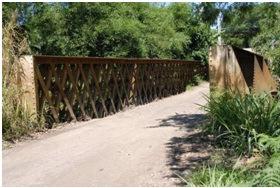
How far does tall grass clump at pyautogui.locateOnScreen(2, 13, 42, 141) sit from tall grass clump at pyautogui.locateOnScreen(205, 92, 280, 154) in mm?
3230

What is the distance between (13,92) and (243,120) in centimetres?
413

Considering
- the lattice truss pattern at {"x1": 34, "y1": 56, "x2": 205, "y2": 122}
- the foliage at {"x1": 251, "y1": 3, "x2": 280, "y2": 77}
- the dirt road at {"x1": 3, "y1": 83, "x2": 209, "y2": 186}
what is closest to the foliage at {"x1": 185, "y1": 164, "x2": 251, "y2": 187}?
the dirt road at {"x1": 3, "y1": 83, "x2": 209, "y2": 186}

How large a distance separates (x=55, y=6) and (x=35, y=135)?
11.4 meters

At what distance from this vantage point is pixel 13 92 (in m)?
9.52

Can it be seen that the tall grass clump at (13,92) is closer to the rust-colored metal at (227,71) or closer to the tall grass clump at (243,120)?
the tall grass clump at (243,120)

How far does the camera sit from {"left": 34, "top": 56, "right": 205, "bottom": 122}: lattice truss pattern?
10500mm

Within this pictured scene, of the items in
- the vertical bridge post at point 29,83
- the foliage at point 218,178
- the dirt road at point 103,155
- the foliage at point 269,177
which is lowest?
the dirt road at point 103,155

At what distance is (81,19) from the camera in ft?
65.4

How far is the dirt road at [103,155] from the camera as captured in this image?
6531 mm

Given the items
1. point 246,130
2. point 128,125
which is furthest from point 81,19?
point 246,130

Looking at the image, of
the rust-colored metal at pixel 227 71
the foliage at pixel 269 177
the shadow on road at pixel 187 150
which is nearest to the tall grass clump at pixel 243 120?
the shadow on road at pixel 187 150

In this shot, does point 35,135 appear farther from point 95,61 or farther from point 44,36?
point 44,36

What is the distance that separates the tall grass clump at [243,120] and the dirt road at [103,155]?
421mm

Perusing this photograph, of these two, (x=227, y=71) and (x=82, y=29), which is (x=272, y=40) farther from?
(x=82, y=29)
